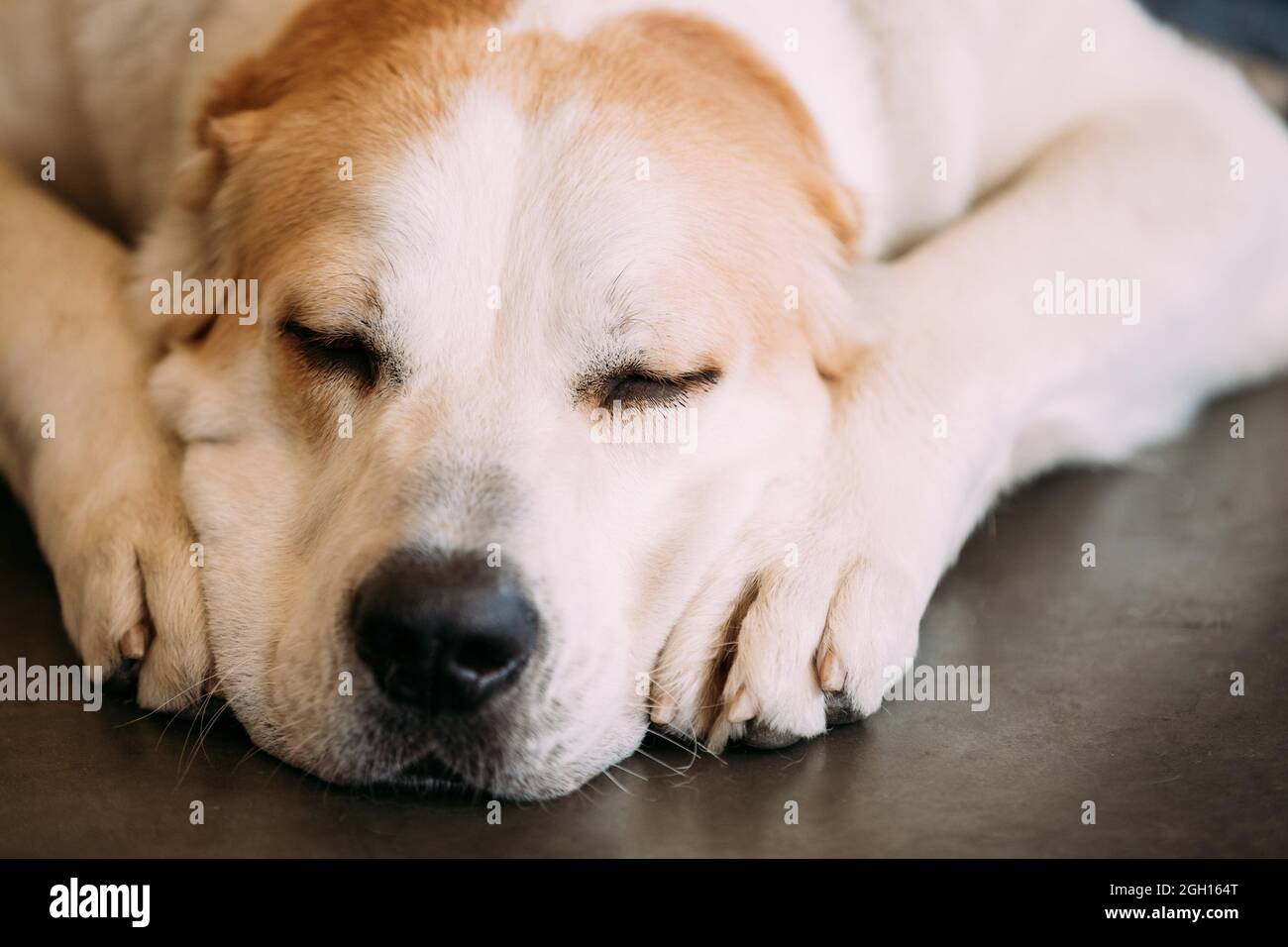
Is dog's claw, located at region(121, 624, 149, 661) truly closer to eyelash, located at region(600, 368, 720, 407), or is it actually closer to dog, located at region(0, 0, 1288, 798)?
dog, located at region(0, 0, 1288, 798)

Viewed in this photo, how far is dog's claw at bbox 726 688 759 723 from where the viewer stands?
1.48 metres

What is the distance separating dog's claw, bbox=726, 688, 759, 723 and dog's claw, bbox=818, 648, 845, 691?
84mm

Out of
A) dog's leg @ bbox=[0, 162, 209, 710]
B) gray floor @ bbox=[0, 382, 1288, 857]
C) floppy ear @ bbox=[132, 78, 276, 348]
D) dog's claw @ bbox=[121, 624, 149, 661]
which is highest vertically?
floppy ear @ bbox=[132, 78, 276, 348]

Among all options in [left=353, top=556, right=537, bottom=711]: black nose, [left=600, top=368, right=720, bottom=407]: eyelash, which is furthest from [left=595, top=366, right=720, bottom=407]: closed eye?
[left=353, top=556, right=537, bottom=711]: black nose

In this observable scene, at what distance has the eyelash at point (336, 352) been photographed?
62.7 inches

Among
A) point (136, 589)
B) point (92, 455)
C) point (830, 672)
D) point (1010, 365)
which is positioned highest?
point (1010, 365)

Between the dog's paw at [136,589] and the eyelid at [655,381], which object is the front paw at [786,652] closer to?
the eyelid at [655,381]

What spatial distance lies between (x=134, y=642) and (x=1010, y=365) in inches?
48.0

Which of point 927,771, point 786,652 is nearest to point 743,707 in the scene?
point 786,652

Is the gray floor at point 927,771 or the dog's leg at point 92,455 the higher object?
the dog's leg at point 92,455

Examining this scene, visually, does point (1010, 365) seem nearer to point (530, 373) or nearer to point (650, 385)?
point (650, 385)

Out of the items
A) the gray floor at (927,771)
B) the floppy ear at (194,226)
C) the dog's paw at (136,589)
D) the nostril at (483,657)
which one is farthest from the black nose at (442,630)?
the floppy ear at (194,226)

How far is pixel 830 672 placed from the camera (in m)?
1.50
